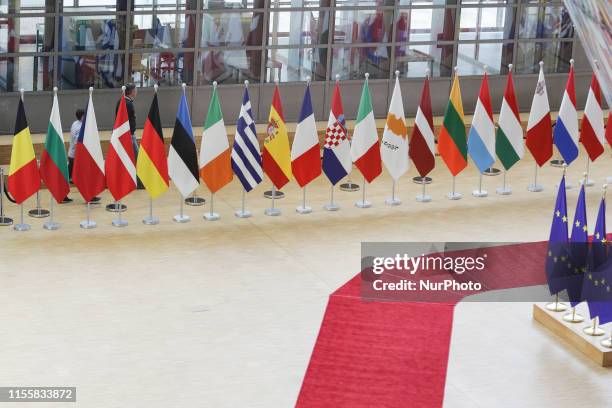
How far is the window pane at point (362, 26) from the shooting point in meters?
22.8

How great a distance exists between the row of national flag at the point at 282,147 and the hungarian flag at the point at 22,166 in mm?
14

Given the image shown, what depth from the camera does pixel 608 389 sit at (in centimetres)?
1334

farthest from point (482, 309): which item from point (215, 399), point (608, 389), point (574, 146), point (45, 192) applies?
point (45, 192)

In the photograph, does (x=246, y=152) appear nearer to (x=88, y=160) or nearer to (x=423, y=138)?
(x=88, y=160)

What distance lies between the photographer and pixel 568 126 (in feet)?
65.6

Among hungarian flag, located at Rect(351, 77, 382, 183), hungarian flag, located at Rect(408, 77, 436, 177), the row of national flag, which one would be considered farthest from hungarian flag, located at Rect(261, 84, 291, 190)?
hungarian flag, located at Rect(408, 77, 436, 177)

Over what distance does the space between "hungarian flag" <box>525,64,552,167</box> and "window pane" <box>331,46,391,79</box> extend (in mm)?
4066

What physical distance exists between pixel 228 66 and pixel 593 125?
20.7ft

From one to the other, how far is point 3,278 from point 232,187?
531cm

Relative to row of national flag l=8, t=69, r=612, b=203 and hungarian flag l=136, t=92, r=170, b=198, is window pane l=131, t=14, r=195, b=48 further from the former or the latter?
hungarian flag l=136, t=92, r=170, b=198

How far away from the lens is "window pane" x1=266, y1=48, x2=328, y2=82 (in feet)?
73.9

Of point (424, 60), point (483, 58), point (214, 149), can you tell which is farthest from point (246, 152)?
point (483, 58)

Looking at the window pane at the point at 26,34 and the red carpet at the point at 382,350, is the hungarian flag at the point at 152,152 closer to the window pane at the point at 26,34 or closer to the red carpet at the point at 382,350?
the red carpet at the point at 382,350

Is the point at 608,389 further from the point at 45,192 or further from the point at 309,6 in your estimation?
the point at 309,6
